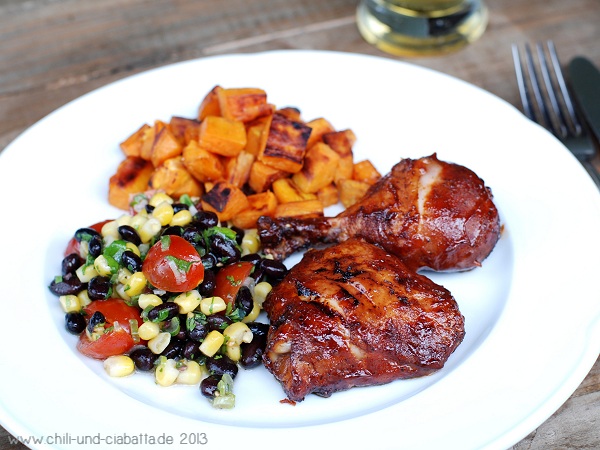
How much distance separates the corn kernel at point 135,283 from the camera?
10.5 ft

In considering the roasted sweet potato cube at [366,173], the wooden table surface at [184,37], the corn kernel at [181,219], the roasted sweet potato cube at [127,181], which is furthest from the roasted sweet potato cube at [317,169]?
the wooden table surface at [184,37]

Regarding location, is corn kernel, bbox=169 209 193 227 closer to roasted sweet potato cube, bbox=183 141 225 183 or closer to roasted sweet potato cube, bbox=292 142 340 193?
roasted sweet potato cube, bbox=183 141 225 183

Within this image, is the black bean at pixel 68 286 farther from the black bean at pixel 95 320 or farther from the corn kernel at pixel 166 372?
the corn kernel at pixel 166 372

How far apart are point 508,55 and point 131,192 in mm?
3163

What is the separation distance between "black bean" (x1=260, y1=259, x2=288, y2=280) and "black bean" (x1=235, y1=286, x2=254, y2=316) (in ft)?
0.57

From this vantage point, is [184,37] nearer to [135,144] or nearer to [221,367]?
[135,144]

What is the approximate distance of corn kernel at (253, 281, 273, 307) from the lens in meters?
3.40

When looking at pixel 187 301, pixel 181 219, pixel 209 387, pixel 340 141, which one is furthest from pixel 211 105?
pixel 209 387

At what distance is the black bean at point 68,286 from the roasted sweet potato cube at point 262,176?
3.79 ft

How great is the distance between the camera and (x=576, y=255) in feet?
11.3

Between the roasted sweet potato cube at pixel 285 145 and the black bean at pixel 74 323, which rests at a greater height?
the roasted sweet potato cube at pixel 285 145

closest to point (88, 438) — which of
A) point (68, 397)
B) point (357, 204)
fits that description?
point (68, 397)

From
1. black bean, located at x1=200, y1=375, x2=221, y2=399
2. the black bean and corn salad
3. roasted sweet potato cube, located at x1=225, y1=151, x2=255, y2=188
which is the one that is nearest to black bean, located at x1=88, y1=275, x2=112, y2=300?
the black bean and corn salad

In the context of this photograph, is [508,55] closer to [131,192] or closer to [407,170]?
[407,170]
